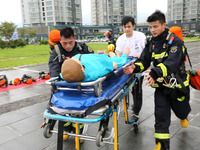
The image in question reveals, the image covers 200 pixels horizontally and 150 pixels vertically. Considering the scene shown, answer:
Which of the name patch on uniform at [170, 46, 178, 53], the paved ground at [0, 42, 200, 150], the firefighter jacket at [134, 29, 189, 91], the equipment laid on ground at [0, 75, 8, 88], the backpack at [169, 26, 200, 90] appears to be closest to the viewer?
the firefighter jacket at [134, 29, 189, 91]

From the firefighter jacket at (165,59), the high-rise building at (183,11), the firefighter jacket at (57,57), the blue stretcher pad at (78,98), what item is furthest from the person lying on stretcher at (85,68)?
the high-rise building at (183,11)

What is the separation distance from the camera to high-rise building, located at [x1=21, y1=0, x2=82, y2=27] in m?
90.1

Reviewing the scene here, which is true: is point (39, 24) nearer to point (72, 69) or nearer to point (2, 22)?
point (2, 22)

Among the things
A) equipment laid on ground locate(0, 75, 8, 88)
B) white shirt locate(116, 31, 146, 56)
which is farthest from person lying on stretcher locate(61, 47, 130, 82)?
equipment laid on ground locate(0, 75, 8, 88)

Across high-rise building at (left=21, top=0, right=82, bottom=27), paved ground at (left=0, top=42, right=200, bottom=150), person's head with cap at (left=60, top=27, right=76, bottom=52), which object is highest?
high-rise building at (left=21, top=0, right=82, bottom=27)

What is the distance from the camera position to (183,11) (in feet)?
345

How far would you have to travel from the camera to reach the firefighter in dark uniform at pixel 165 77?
2.68m

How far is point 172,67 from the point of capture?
260cm

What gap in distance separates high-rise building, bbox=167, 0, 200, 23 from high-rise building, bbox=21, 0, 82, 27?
5497 cm

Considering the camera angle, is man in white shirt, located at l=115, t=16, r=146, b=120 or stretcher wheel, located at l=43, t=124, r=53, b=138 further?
man in white shirt, located at l=115, t=16, r=146, b=120

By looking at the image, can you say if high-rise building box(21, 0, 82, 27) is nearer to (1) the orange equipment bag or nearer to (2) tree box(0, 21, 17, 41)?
(2) tree box(0, 21, 17, 41)

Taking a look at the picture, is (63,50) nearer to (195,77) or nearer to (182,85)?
(182,85)

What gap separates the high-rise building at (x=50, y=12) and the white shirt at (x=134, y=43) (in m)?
91.4

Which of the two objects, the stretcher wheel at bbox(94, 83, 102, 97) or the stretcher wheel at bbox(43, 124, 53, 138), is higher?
the stretcher wheel at bbox(94, 83, 102, 97)
